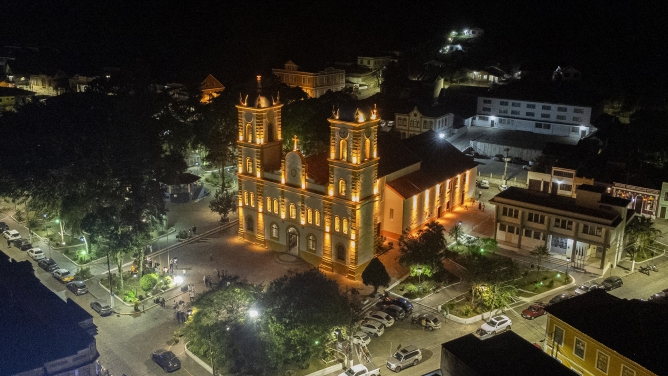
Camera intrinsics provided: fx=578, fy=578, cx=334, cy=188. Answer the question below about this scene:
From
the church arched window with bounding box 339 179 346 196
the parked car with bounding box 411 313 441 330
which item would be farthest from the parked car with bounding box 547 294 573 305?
the church arched window with bounding box 339 179 346 196

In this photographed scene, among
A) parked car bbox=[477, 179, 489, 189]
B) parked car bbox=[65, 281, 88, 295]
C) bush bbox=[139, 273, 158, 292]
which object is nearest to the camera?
bush bbox=[139, 273, 158, 292]

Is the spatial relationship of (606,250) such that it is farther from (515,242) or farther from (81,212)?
(81,212)

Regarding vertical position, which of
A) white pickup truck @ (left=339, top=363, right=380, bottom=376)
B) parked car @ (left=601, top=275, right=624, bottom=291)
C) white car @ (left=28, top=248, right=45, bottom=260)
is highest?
parked car @ (left=601, top=275, right=624, bottom=291)

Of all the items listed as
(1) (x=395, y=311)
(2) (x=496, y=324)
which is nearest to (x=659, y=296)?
(2) (x=496, y=324)

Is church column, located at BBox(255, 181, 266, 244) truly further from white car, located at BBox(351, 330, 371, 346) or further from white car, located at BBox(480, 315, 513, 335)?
white car, located at BBox(480, 315, 513, 335)

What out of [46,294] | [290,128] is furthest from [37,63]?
[46,294]

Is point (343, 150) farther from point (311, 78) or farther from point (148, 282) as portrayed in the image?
point (311, 78)
